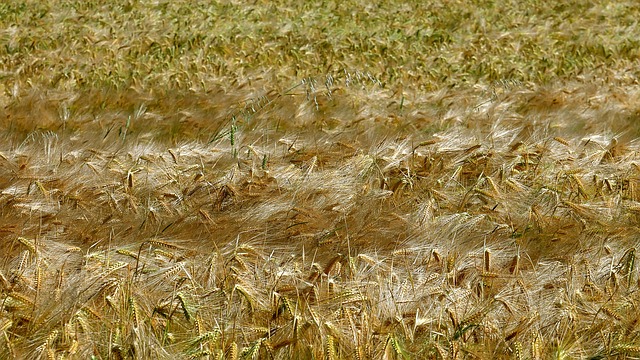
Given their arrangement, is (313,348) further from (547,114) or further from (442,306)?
(547,114)

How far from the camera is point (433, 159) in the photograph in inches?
126

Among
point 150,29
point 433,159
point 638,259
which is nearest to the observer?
point 638,259

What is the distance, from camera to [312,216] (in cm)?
262

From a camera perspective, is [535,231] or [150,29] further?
[150,29]

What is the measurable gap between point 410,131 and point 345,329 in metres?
2.58

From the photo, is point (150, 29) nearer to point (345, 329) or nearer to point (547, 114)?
point (547, 114)

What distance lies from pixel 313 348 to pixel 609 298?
86 cm

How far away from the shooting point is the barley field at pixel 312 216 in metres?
1.87

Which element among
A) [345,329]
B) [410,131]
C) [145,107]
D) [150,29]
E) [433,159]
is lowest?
[150,29]

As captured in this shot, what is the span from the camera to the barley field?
6.13 ft

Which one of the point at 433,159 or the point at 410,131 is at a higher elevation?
the point at 433,159

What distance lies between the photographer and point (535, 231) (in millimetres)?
2568

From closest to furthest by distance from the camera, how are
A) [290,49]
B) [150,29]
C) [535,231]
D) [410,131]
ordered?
[535,231] → [410,131] → [290,49] → [150,29]

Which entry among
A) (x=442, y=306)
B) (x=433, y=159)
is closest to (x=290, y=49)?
(x=433, y=159)
